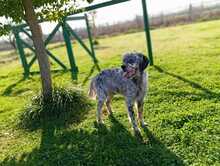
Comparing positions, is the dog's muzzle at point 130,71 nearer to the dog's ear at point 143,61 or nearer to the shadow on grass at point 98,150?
the dog's ear at point 143,61

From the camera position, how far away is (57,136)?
6148 mm

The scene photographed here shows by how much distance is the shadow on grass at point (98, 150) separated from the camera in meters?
4.73

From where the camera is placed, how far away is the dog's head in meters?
5.21

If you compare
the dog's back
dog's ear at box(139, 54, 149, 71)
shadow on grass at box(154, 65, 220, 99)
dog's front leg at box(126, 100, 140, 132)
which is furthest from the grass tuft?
shadow on grass at box(154, 65, 220, 99)

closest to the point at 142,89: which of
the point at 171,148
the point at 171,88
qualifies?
the point at 171,148

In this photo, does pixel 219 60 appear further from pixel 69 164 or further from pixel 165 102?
pixel 69 164

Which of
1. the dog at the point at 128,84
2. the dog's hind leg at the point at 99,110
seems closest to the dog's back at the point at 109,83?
the dog at the point at 128,84

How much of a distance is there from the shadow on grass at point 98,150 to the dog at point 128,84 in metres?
0.36

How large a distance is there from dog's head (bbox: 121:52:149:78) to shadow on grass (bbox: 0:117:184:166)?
3.50 feet

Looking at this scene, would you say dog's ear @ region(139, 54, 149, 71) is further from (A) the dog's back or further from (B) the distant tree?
(B) the distant tree

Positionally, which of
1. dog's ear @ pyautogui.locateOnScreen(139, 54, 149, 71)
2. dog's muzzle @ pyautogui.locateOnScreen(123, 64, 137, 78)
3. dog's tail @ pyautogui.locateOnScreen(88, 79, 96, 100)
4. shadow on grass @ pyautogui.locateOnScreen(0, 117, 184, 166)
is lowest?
shadow on grass @ pyautogui.locateOnScreen(0, 117, 184, 166)

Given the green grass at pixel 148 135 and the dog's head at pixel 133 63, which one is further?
the dog's head at pixel 133 63

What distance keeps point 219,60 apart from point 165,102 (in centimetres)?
379

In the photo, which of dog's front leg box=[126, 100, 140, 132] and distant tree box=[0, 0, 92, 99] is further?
distant tree box=[0, 0, 92, 99]
